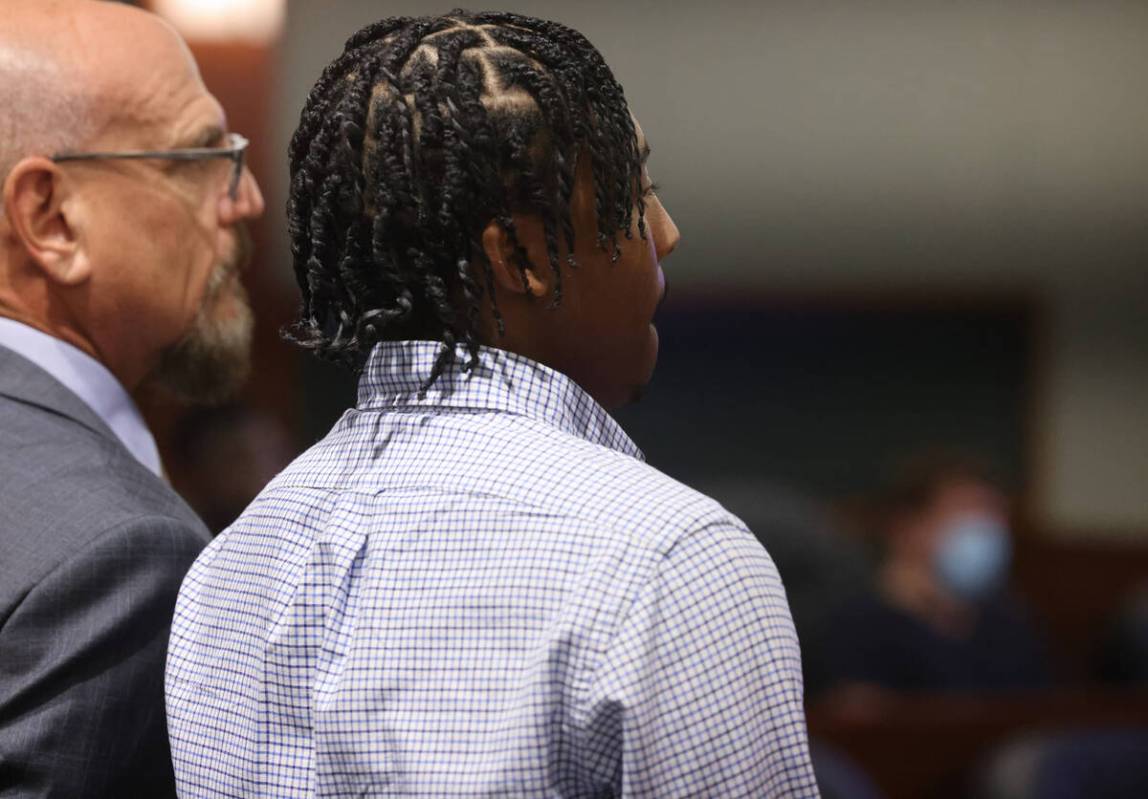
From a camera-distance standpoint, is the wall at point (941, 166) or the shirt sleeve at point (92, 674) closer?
the shirt sleeve at point (92, 674)

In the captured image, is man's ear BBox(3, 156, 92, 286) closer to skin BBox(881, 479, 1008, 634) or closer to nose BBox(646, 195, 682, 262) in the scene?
nose BBox(646, 195, 682, 262)

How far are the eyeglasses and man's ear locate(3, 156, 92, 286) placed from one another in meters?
0.02

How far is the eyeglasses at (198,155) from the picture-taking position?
129 centimetres

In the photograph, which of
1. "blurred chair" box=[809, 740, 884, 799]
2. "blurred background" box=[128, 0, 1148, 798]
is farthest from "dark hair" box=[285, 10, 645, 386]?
"blurred background" box=[128, 0, 1148, 798]

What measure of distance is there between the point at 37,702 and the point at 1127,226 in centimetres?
562

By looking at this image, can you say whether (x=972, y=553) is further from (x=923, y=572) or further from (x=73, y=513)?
(x=73, y=513)

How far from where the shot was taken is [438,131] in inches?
34.2

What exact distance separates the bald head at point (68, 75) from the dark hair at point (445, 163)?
0.44 m

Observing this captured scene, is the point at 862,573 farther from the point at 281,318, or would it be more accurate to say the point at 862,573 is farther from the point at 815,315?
the point at 281,318

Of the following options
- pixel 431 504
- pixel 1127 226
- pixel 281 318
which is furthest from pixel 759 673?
pixel 1127 226

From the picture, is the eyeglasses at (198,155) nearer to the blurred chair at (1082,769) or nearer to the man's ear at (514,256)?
the man's ear at (514,256)

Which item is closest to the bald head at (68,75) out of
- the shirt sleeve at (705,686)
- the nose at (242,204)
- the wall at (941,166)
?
A: the nose at (242,204)

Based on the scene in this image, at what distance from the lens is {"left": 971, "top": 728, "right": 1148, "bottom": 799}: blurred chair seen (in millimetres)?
2490

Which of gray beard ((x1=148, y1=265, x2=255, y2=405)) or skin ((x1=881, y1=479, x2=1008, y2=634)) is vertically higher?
gray beard ((x1=148, y1=265, x2=255, y2=405))
